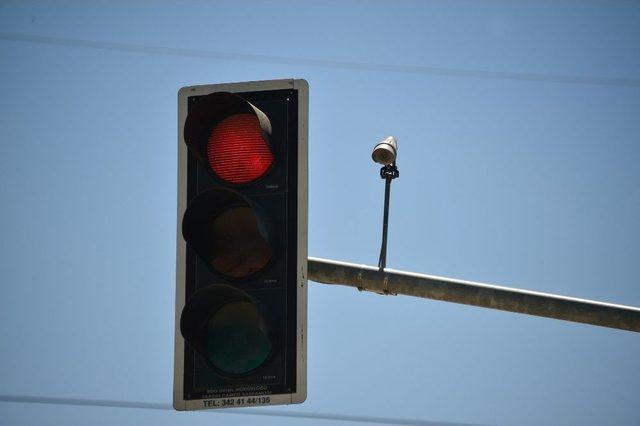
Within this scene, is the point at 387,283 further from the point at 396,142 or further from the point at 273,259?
the point at 273,259

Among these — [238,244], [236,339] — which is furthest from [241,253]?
[236,339]

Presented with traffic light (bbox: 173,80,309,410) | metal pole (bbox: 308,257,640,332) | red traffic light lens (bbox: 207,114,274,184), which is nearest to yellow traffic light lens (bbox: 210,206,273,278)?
traffic light (bbox: 173,80,309,410)

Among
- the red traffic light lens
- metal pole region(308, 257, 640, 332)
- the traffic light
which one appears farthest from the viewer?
metal pole region(308, 257, 640, 332)

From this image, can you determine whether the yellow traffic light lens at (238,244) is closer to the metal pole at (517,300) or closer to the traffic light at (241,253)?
the traffic light at (241,253)

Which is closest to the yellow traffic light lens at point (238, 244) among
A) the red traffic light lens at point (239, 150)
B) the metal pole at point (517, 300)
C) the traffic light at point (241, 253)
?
the traffic light at point (241, 253)

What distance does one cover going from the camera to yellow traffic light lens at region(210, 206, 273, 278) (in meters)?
3.46

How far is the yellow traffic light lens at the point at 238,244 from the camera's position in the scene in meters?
3.46

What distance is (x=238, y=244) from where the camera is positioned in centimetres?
353

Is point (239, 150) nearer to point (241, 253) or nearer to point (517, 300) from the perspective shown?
point (241, 253)

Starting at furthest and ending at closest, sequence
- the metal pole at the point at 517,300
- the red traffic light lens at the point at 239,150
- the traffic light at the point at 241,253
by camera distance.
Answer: the metal pole at the point at 517,300 < the red traffic light lens at the point at 239,150 < the traffic light at the point at 241,253

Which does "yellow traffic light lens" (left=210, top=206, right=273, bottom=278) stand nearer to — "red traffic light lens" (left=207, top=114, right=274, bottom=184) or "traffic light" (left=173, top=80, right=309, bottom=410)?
"traffic light" (left=173, top=80, right=309, bottom=410)

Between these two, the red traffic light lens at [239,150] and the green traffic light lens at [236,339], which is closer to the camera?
the green traffic light lens at [236,339]

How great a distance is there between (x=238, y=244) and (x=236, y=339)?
380mm

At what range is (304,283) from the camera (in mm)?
3418
